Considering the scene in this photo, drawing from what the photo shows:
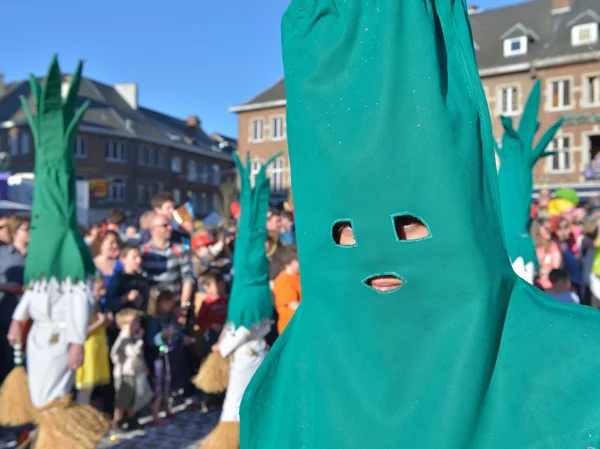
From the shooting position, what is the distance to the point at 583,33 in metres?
26.7

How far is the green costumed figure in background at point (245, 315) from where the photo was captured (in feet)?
15.4

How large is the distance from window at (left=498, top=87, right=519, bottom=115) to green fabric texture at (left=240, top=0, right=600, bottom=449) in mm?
27717

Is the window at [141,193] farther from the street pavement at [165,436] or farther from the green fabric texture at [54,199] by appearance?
the green fabric texture at [54,199]

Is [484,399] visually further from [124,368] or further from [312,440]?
[124,368]

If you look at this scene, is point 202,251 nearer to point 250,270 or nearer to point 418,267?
point 250,270

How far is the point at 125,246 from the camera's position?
6793 millimetres

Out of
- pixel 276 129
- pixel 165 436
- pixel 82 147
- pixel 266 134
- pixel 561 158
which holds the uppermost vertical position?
pixel 276 129

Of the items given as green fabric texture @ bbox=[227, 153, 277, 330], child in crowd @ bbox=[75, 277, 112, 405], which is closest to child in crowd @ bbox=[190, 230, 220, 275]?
child in crowd @ bbox=[75, 277, 112, 405]

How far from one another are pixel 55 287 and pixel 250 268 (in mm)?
1436

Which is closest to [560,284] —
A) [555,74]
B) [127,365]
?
[127,365]

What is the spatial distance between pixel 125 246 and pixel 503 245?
5677 mm

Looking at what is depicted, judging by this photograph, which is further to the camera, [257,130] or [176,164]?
[176,164]

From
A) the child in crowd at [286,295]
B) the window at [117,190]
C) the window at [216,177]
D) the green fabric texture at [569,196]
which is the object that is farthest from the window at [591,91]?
the window at [216,177]

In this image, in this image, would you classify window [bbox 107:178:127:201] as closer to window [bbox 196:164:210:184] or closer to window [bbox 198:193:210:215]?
window [bbox 196:164:210:184]
